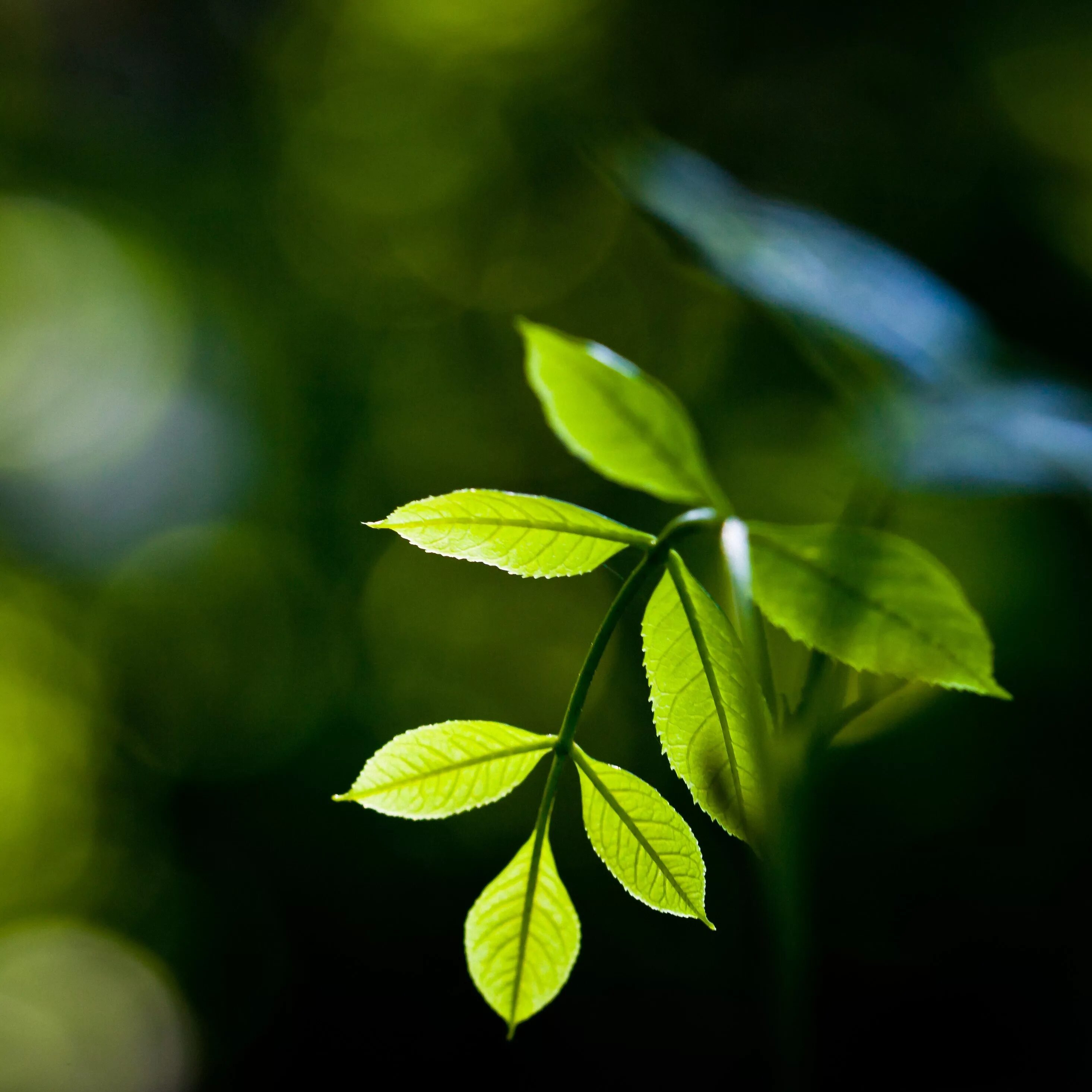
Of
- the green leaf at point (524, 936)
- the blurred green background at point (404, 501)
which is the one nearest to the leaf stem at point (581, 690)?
the green leaf at point (524, 936)

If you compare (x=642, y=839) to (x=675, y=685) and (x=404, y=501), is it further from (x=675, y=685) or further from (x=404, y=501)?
(x=404, y=501)

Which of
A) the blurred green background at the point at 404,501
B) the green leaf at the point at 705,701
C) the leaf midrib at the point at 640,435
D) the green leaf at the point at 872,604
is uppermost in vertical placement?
the leaf midrib at the point at 640,435

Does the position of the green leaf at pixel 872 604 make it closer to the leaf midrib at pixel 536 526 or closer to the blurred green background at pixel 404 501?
the leaf midrib at pixel 536 526

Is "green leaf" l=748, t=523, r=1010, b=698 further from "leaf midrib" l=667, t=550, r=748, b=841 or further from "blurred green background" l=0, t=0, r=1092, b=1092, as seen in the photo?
"blurred green background" l=0, t=0, r=1092, b=1092

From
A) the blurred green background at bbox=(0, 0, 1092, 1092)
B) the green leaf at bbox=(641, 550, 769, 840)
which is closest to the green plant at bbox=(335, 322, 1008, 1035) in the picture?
the green leaf at bbox=(641, 550, 769, 840)

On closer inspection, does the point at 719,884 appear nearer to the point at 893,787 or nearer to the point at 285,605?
the point at 893,787

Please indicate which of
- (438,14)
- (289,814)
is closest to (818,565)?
(289,814)
